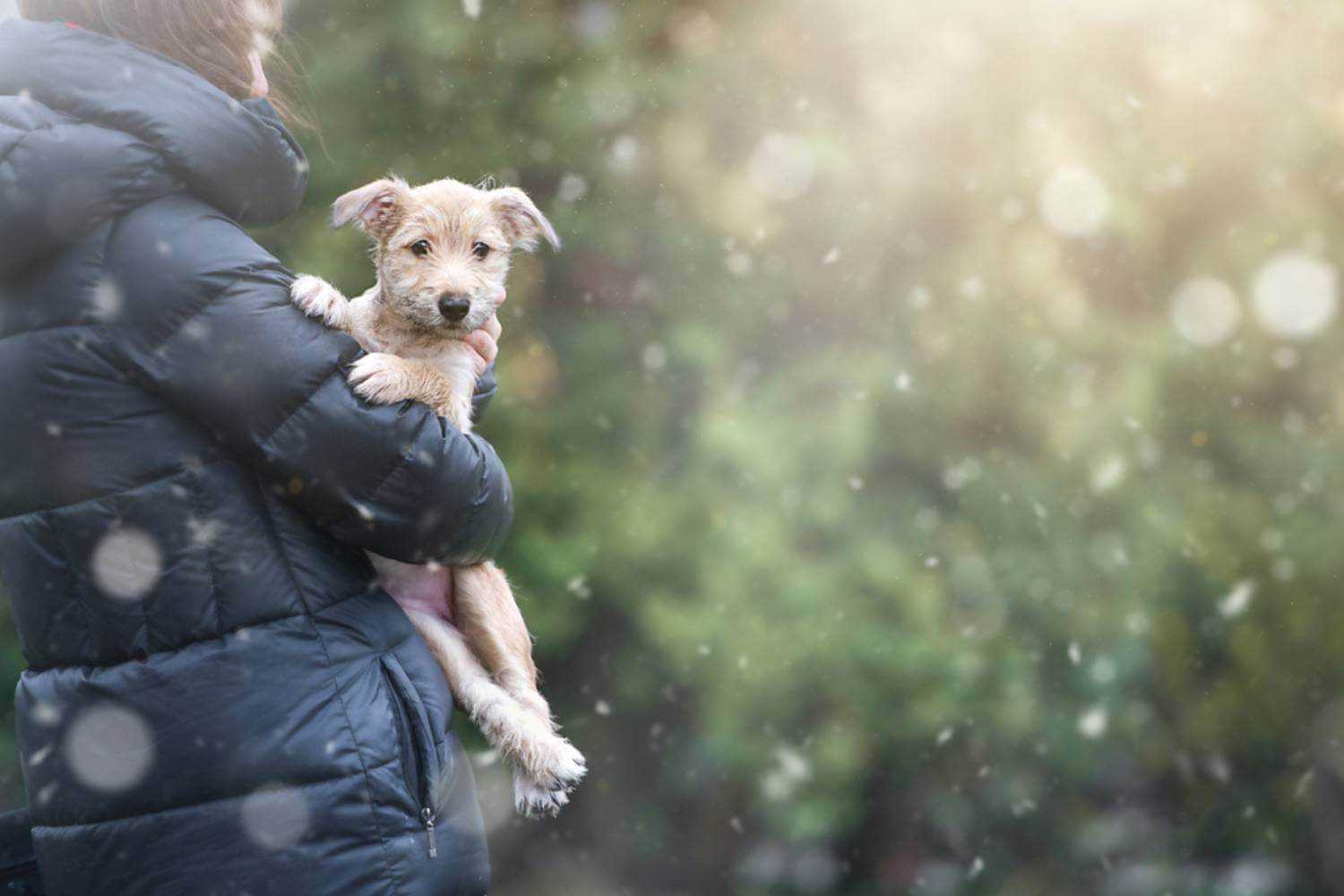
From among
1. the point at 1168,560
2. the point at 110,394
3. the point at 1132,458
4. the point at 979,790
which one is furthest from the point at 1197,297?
the point at 110,394

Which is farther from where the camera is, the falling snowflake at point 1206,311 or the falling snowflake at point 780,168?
the falling snowflake at point 780,168

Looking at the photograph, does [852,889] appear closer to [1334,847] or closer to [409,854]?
[1334,847]

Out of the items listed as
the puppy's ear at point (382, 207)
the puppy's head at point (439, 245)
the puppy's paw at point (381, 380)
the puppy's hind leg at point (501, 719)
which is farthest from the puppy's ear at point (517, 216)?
the puppy's hind leg at point (501, 719)

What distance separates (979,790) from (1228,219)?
8.80ft

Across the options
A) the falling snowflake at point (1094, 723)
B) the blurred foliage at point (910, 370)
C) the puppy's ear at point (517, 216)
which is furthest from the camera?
the falling snowflake at point (1094, 723)

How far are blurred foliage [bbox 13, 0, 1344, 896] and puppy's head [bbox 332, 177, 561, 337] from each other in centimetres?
202

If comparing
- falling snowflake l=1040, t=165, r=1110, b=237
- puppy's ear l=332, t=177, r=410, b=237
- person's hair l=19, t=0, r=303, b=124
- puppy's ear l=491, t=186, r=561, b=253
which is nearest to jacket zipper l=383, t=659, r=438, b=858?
person's hair l=19, t=0, r=303, b=124

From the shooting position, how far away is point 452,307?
8.50 ft

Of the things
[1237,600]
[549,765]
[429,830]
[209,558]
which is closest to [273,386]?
[209,558]

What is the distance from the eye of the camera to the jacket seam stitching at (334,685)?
1860 mm

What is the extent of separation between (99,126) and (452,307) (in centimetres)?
90

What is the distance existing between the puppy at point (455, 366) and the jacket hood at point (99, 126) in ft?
1.63

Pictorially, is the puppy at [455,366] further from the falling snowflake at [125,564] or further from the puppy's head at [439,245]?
the falling snowflake at [125,564]

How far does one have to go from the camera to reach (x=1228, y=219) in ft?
16.8
